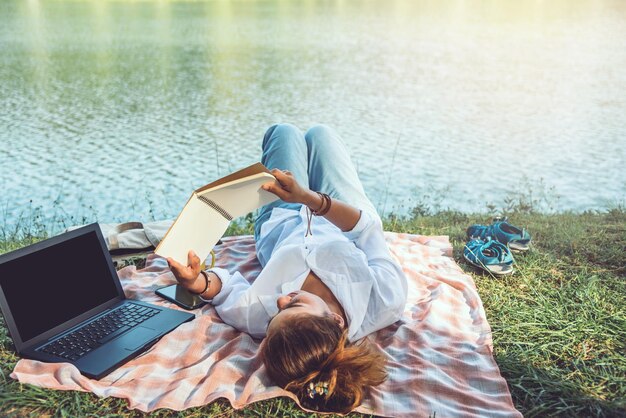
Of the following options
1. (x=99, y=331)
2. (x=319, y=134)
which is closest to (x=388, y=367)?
(x=99, y=331)

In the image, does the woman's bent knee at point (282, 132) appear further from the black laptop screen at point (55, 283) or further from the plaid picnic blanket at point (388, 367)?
the black laptop screen at point (55, 283)

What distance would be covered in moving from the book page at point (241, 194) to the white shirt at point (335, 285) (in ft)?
1.25

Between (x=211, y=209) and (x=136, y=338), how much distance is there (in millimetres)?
756

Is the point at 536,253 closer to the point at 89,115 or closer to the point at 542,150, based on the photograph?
the point at 542,150

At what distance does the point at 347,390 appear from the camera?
239 centimetres

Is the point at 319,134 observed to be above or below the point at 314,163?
above

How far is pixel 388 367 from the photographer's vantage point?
281 centimetres

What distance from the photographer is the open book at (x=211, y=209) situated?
261 centimetres

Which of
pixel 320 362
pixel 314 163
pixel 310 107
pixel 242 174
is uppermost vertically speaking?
pixel 242 174

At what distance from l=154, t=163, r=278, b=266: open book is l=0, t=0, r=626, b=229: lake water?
349 centimetres

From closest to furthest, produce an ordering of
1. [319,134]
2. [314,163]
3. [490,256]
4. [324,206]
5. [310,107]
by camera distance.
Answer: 1. [324,206]
2. [490,256]
3. [314,163]
4. [319,134]
5. [310,107]

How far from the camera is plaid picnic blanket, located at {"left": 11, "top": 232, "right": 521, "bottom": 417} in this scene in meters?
2.51

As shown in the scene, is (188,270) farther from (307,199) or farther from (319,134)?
(319,134)

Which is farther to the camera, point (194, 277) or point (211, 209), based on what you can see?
→ point (194, 277)
